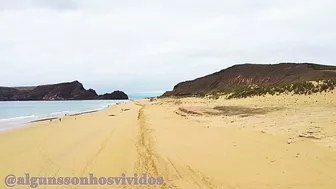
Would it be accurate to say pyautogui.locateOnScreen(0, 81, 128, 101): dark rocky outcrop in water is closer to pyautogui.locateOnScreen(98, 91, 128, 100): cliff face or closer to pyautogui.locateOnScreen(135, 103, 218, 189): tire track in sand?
pyautogui.locateOnScreen(98, 91, 128, 100): cliff face

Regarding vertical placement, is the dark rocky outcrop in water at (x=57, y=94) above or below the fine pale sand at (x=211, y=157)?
above

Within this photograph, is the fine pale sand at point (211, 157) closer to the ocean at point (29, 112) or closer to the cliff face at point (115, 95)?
the ocean at point (29, 112)

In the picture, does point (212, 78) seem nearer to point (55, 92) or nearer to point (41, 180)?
point (41, 180)

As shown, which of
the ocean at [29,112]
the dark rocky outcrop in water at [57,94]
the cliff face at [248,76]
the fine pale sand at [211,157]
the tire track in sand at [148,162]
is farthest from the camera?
the dark rocky outcrop in water at [57,94]

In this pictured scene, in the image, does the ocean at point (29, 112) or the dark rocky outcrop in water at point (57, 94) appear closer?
the ocean at point (29, 112)

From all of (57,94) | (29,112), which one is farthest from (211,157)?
(57,94)

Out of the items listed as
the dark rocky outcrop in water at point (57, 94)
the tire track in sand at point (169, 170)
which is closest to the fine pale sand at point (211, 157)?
the tire track in sand at point (169, 170)

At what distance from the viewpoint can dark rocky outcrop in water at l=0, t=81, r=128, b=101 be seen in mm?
180125

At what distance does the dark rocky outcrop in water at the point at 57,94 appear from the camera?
180125 millimetres

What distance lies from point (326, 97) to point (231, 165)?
14.0 m

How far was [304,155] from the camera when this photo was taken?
6.21 meters

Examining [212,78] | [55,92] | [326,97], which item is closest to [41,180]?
[326,97]

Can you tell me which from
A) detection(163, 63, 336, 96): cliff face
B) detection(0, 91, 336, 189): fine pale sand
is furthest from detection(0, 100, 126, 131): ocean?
detection(163, 63, 336, 96): cliff face

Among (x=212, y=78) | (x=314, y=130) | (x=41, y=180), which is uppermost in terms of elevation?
(x=212, y=78)
